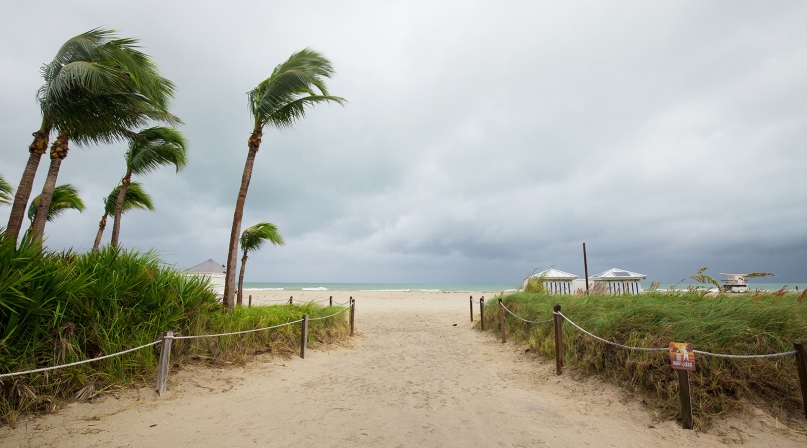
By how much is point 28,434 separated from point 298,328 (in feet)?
16.9

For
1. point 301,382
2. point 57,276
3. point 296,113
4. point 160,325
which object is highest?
point 296,113

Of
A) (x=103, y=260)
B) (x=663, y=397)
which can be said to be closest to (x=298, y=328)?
(x=103, y=260)

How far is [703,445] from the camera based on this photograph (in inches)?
154

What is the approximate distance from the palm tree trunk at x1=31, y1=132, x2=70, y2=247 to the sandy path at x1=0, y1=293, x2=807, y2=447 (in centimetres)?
523

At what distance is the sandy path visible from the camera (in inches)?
159

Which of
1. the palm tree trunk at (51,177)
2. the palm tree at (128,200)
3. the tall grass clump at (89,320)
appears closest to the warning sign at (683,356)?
the tall grass clump at (89,320)

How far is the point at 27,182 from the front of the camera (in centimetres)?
684

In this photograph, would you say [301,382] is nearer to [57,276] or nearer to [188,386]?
[188,386]

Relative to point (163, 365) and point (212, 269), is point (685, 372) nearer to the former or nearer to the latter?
point (163, 365)

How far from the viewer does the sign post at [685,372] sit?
13.8 feet

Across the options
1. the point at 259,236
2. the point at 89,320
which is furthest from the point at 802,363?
the point at 259,236

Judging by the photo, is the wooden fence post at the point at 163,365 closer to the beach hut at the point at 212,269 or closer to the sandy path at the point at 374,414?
the sandy path at the point at 374,414

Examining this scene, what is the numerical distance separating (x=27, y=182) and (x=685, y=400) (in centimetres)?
1103

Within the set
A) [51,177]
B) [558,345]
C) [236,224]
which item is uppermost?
[51,177]
